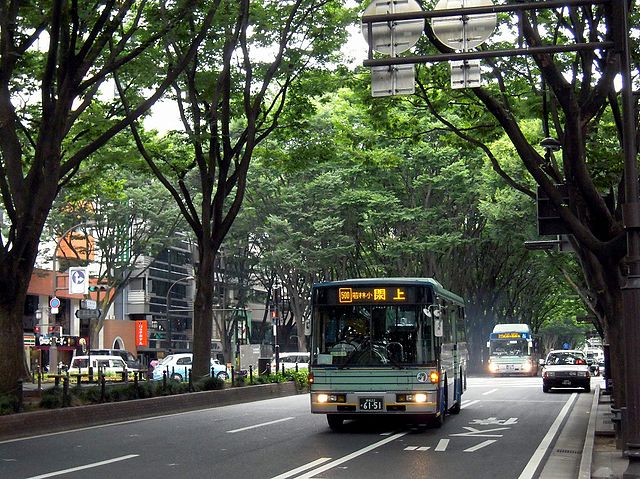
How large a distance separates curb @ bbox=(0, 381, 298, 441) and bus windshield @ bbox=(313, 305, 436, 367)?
219 inches

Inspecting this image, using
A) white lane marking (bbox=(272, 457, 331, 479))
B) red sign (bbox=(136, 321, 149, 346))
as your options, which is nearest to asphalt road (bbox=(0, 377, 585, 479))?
white lane marking (bbox=(272, 457, 331, 479))

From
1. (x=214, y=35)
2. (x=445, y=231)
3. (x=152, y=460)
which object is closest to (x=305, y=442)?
(x=152, y=460)

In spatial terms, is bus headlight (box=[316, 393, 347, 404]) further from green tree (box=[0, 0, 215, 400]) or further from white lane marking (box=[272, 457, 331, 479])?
green tree (box=[0, 0, 215, 400])

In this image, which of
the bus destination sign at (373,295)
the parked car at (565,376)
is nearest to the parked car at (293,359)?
the parked car at (565,376)

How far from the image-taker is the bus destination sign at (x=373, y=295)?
1800 cm

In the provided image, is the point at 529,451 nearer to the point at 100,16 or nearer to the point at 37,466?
the point at 37,466

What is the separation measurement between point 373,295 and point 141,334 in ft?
178

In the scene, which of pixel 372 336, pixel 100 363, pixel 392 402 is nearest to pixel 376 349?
pixel 372 336

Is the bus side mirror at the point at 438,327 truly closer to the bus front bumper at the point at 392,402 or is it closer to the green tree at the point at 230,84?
the bus front bumper at the point at 392,402

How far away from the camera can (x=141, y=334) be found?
70062 millimetres

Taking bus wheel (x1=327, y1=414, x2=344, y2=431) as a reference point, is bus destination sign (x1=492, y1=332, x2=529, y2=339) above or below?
above

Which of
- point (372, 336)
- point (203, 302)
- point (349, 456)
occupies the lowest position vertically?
point (349, 456)

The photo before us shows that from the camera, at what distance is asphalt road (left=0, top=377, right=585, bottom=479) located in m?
12.6

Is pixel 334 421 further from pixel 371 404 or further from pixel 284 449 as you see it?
pixel 284 449
